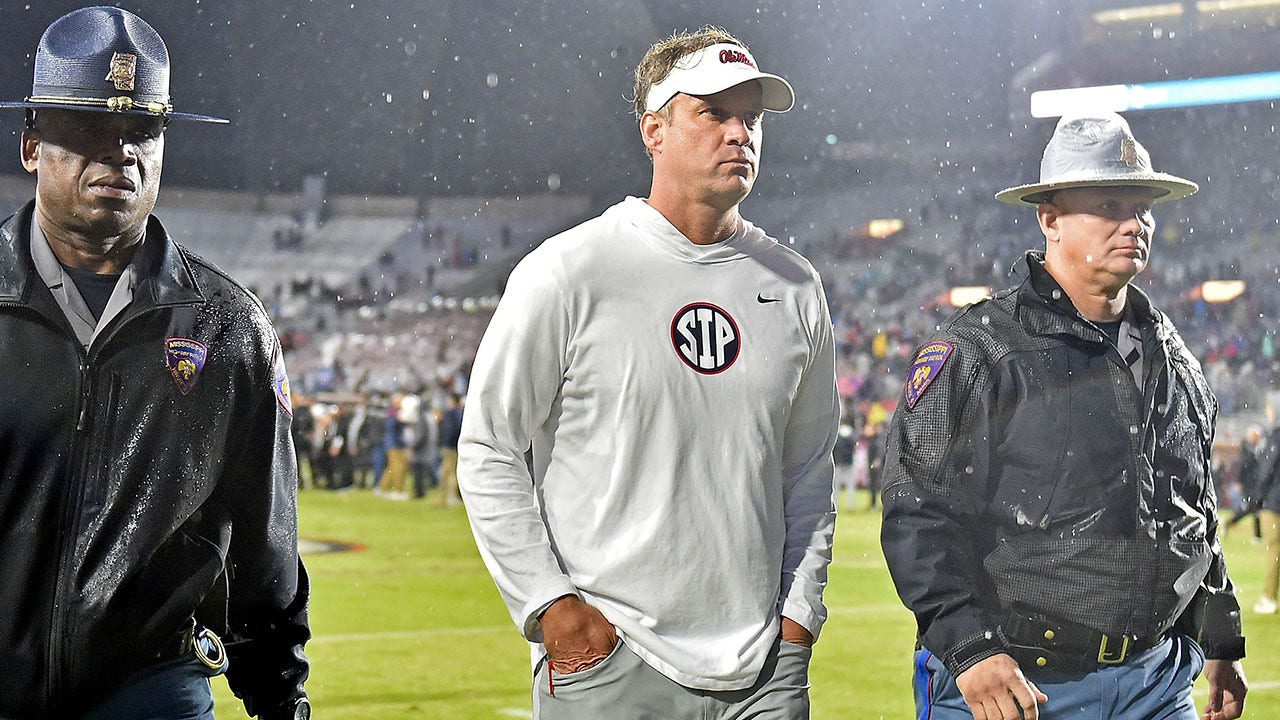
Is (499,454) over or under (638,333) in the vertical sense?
under

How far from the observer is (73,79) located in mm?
1792

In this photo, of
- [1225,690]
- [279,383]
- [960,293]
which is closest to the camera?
[279,383]

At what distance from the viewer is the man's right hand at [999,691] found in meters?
2.05

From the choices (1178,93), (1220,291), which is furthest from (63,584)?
(1220,291)

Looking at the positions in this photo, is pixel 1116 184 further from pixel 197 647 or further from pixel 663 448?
pixel 197 647

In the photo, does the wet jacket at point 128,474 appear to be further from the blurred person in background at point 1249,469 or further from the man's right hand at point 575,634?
the blurred person in background at point 1249,469

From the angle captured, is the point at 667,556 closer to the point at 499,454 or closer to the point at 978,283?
the point at 499,454

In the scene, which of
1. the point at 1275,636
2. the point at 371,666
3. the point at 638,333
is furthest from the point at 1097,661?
the point at 1275,636

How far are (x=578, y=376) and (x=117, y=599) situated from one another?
614 mm

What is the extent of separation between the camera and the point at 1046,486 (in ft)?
7.12

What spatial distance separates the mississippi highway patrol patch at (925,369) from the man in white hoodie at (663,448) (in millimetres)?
371

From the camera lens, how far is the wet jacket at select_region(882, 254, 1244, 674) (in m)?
2.15

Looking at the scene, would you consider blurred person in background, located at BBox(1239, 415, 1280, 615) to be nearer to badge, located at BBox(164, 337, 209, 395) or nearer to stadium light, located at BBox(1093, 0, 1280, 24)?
badge, located at BBox(164, 337, 209, 395)

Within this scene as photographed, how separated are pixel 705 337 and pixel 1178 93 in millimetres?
13780
